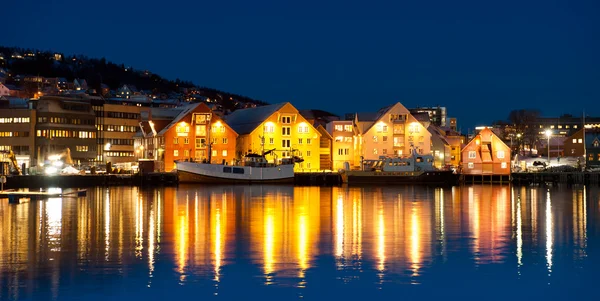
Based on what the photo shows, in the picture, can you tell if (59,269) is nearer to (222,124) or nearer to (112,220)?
(112,220)

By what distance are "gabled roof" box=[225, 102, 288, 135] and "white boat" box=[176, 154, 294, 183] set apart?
1201 cm

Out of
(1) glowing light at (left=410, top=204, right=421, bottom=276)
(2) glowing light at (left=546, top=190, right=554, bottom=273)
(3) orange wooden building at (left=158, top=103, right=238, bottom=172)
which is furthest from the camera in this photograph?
(3) orange wooden building at (left=158, top=103, right=238, bottom=172)

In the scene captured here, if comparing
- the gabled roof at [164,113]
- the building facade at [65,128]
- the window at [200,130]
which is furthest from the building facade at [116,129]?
the window at [200,130]

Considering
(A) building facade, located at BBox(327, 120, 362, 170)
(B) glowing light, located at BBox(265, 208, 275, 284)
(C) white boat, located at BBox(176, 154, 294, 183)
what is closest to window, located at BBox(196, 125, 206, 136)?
(C) white boat, located at BBox(176, 154, 294, 183)

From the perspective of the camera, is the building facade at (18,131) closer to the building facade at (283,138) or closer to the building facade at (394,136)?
the building facade at (283,138)

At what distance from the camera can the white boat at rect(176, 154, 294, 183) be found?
85.2 metres

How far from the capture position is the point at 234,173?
8575 centimetres

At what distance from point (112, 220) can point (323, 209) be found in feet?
41.4

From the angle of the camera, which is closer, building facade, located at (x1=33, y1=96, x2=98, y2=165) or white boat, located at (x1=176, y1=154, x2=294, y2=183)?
white boat, located at (x1=176, y1=154, x2=294, y2=183)

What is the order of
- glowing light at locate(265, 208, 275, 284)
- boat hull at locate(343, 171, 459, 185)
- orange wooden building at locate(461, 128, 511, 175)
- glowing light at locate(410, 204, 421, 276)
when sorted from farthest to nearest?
orange wooden building at locate(461, 128, 511, 175)
boat hull at locate(343, 171, 459, 185)
glowing light at locate(410, 204, 421, 276)
glowing light at locate(265, 208, 275, 284)

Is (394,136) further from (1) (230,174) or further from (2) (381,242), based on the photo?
(2) (381,242)

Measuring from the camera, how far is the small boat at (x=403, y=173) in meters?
85.8

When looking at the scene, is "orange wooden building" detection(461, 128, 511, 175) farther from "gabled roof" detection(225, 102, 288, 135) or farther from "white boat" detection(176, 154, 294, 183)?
"gabled roof" detection(225, 102, 288, 135)

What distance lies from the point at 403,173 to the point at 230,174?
20.0 meters
